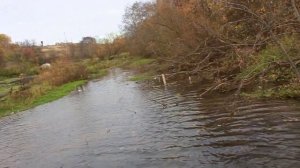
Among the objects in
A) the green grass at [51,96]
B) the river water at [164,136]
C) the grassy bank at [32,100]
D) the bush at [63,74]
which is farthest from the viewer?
the bush at [63,74]

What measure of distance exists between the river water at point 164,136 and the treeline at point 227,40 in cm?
144

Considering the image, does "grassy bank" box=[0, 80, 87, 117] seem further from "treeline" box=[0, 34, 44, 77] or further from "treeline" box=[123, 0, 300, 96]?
"treeline" box=[0, 34, 44, 77]

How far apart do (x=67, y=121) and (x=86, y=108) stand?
133 inches

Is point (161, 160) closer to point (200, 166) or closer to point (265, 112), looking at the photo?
point (200, 166)

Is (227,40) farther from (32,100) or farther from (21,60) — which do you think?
(21,60)

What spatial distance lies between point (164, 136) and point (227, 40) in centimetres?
890

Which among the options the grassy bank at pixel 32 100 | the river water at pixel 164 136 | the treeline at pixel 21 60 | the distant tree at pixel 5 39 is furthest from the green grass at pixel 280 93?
the distant tree at pixel 5 39

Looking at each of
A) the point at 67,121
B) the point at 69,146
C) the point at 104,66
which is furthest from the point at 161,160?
the point at 104,66

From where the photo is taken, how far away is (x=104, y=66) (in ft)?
211

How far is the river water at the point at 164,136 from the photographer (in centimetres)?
1130

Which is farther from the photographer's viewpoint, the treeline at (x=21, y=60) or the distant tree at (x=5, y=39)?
the distant tree at (x=5, y=39)

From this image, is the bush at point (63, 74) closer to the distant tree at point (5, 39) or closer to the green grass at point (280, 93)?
the green grass at point (280, 93)

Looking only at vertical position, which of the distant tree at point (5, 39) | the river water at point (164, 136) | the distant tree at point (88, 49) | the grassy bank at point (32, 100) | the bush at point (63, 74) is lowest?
the grassy bank at point (32, 100)

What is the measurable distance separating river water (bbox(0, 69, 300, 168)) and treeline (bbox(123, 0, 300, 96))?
144 cm
